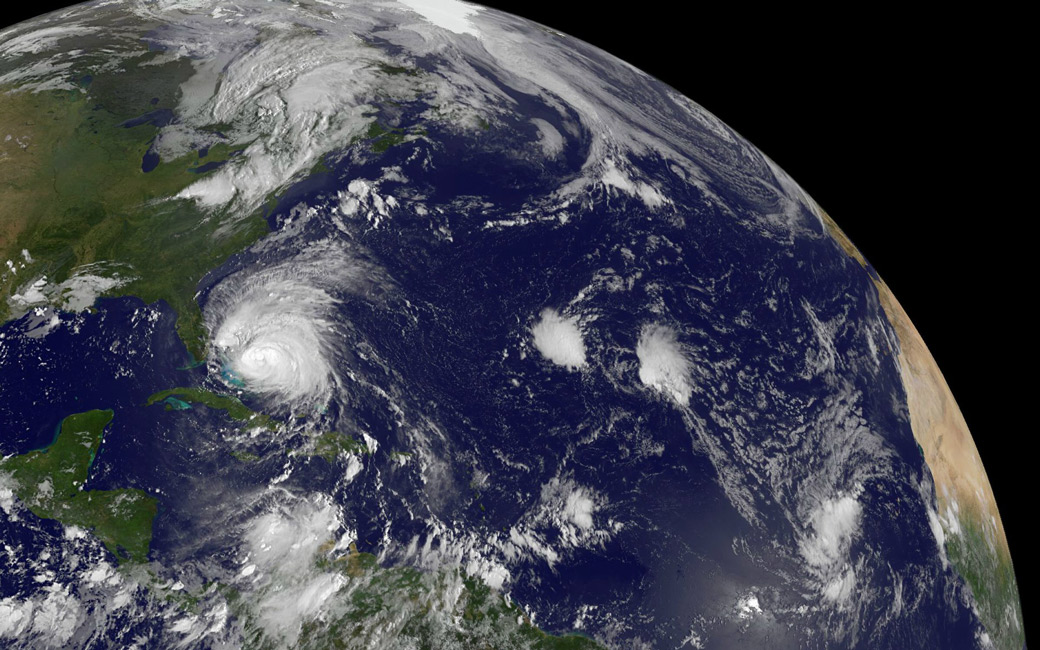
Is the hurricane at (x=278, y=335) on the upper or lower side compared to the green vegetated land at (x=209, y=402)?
upper

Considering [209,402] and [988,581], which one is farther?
[988,581]

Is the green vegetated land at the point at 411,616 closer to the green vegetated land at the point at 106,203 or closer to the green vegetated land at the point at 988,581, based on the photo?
the green vegetated land at the point at 106,203

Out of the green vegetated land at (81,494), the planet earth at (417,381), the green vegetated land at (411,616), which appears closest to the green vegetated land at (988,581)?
the planet earth at (417,381)

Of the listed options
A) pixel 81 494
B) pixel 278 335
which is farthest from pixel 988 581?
pixel 81 494

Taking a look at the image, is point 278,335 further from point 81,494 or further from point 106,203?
point 106,203

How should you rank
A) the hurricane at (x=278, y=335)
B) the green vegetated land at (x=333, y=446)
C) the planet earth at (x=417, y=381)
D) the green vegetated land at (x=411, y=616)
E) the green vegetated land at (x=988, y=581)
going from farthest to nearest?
the green vegetated land at (x=988, y=581)
the hurricane at (x=278, y=335)
the green vegetated land at (x=333, y=446)
the planet earth at (x=417, y=381)
the green vegetated land at (x=411, y=616)

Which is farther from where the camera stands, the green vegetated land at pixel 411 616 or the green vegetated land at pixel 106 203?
the green vegetated land at pixel 106 203

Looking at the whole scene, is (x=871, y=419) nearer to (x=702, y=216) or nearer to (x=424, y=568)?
(x=702, y=216)
